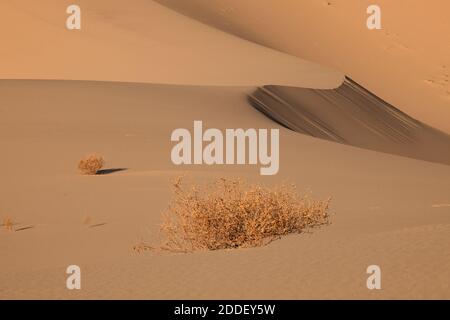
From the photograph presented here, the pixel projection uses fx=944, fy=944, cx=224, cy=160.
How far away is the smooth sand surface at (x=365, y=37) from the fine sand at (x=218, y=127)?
13 centimetres

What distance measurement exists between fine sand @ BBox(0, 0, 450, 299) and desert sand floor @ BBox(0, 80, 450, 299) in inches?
1.4

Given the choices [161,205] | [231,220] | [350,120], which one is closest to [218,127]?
[161,205]

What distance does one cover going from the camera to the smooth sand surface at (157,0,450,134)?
1714 inches

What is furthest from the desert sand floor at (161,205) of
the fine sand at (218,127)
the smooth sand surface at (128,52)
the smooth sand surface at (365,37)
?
the smooth sand surface at (365,37)

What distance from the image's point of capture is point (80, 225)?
1227 cm

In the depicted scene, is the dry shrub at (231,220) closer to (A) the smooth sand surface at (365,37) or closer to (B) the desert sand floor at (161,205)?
(B) the desert sand floor at (161,205)

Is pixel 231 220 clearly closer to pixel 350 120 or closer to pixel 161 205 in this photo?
pixel 161 205

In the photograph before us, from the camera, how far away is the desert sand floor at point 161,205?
676cm

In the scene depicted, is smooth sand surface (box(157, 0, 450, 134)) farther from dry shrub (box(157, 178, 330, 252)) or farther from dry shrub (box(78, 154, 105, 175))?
dry shrub (box(157, 178, 330, 252))

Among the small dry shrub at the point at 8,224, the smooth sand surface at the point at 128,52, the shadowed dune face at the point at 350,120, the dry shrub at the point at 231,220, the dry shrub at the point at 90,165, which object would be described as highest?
the smooth sand surface at the point at 128,52

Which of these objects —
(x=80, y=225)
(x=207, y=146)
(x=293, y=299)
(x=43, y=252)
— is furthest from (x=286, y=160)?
(x=293, y=299)
